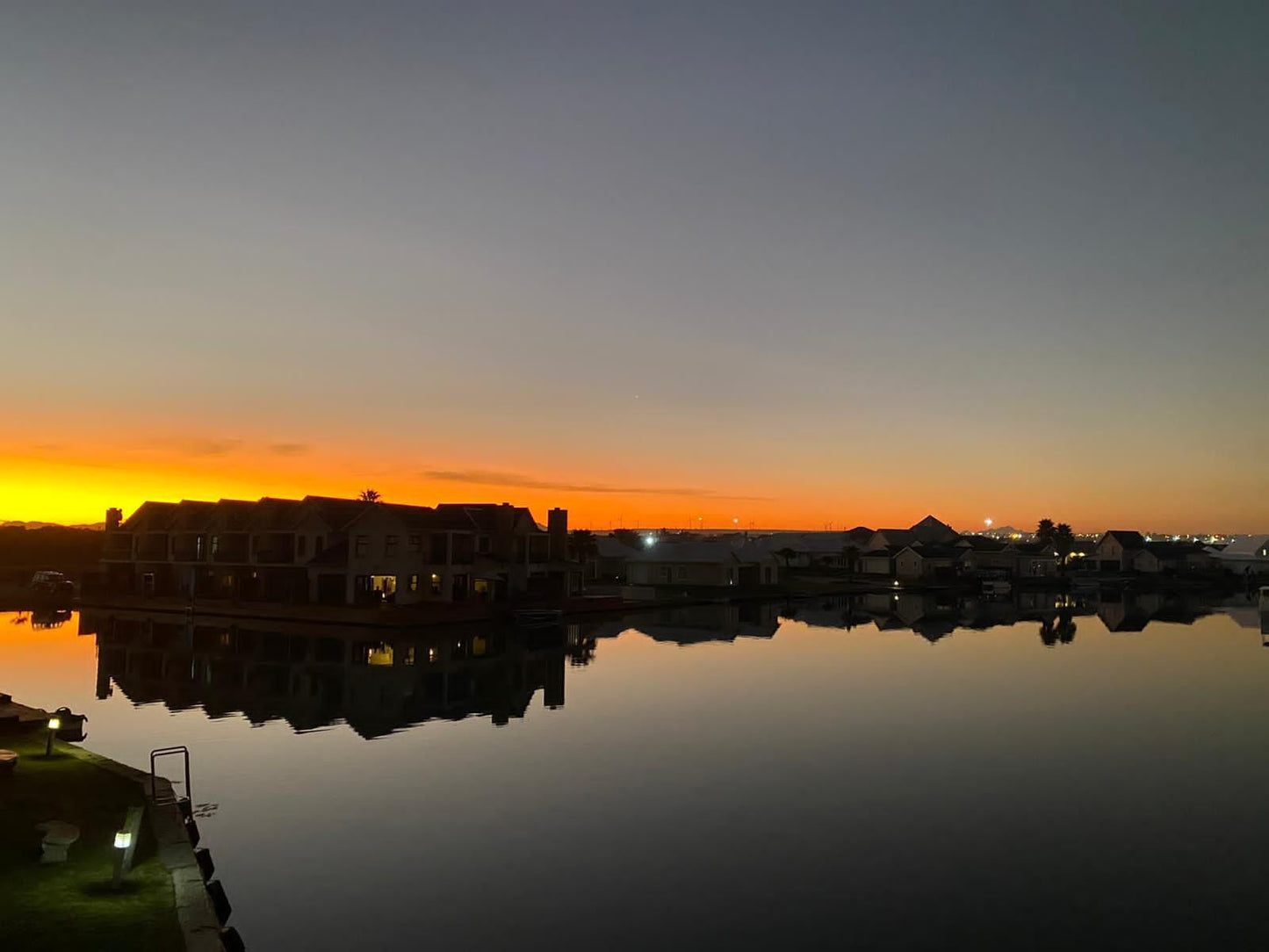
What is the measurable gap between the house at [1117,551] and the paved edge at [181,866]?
171 m

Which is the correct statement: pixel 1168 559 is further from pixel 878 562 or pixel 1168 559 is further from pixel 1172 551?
pixel 878 562

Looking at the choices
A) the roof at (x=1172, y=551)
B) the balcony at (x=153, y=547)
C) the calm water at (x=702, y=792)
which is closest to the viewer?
the calm water at (x=702, y=792)

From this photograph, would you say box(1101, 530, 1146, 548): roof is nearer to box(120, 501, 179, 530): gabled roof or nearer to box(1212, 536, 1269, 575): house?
box(1212, 536, 1269, 575): house

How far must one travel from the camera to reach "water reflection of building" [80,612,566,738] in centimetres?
3484

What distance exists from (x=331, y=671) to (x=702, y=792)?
26319mm

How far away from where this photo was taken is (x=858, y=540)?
18550cm

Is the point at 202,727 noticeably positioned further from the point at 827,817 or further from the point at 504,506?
the point at 504,506

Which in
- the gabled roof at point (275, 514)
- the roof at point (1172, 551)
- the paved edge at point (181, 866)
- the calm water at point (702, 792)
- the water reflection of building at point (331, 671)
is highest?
the gabled roof at point (275, 514)

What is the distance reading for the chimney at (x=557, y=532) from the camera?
8325cm

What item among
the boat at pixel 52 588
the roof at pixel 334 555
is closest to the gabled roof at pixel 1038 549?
the roof at pixel 334 555

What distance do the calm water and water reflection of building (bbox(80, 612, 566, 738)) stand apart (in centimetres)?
28

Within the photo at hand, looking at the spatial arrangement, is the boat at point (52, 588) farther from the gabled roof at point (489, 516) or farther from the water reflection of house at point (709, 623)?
the water reflection of house at point (709, 623)

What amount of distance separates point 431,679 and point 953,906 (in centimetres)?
3017

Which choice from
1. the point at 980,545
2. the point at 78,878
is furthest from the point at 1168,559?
the point at 78,878
